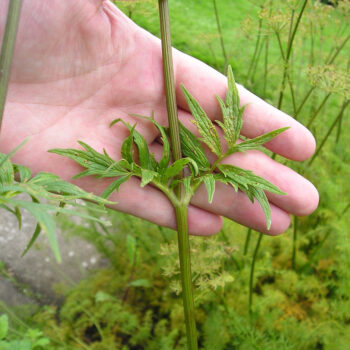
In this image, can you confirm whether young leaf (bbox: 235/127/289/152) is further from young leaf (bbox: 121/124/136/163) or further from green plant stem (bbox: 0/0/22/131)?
green plant stem (bbox: 0/0/22/131)

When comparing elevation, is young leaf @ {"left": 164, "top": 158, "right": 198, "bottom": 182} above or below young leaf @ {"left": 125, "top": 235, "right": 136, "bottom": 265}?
above

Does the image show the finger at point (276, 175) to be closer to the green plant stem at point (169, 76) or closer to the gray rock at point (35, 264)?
the green plant stem at point (169, 76)

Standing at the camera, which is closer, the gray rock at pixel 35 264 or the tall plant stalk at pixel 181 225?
the tall plant stalk at pixel 181 225

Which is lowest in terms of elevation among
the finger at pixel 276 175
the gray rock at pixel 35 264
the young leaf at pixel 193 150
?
the gray rock at pixel 35 264

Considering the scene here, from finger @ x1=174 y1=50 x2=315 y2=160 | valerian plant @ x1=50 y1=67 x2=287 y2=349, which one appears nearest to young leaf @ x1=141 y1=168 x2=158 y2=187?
valerian plant @ x1=50 y1=67 x2=287 y2=349

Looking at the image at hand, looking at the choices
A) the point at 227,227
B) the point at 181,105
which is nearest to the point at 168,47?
the point at 181,105

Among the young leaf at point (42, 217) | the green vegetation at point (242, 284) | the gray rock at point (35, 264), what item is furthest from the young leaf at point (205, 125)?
the gray rock at point (35, 264)

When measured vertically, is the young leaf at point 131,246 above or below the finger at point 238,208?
below
